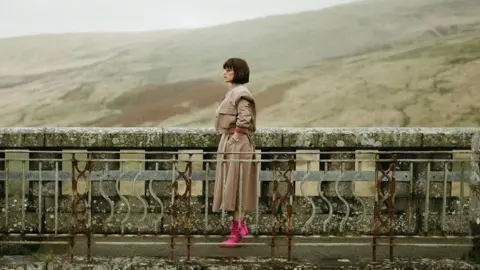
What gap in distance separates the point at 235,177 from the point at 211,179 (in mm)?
574

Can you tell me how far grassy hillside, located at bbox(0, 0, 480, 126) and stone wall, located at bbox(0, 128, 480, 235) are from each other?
55.8ft

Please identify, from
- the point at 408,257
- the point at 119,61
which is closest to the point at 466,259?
the point at 408,257

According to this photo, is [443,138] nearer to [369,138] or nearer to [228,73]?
[369,138]

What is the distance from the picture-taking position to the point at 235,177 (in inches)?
288

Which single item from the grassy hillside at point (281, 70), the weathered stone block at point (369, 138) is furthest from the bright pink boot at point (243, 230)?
the grassy hillside at point (281, 70)

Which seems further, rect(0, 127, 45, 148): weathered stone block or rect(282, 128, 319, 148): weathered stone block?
rect(282, 128, 319, 148): weathered stone block

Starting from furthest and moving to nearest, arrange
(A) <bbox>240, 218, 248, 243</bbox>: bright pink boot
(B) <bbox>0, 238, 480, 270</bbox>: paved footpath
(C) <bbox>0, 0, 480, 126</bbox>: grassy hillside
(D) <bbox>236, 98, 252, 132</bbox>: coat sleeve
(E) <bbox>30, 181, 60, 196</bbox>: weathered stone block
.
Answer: (C) <bbox>0, 0, 480, 126</bbox>: grassy hillside → (E) <bbox>30, 181, 60, 196</bbox>: weathered stone block → (A) <bbox>240, 218, 248, 243</bbox>: bright pink boot → (D) <bbox>236, 98, 252, 132</bbox>: coat sleeve → (B) <bbox>0, 238, 480, 270</bbox>: paved footpath

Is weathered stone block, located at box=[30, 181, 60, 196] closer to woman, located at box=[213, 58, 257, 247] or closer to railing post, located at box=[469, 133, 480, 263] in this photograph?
woman, located at box=[213, 58, 257, 247]

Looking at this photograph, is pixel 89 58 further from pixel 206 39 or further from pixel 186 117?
pixel 186 117

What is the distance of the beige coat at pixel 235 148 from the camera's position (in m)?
7.25

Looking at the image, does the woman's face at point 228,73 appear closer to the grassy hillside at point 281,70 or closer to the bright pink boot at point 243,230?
the bright pink boot at point 243,230

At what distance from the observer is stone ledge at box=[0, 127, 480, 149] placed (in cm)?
762

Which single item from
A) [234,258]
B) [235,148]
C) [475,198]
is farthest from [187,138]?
[475,198]

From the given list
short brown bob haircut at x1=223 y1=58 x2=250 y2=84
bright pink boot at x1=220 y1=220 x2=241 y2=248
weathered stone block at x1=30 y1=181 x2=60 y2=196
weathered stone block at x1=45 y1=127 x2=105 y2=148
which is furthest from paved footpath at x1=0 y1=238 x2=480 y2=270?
short brown bob haircut at x1=223 y1=58 x2=250 y2=84
